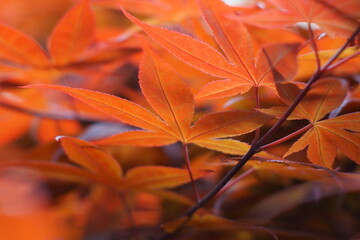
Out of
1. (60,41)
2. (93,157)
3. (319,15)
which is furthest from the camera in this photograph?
(60,41)

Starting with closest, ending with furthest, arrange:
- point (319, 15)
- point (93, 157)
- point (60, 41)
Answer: point (319, 15) < point (93, 157) < point (60, 41)

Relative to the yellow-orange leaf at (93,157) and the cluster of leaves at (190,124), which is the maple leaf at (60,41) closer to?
the cluster of leaves at (190,124)

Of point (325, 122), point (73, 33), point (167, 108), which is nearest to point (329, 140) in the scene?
point (325, 122)

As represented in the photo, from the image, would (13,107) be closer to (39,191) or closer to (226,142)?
(39,191)

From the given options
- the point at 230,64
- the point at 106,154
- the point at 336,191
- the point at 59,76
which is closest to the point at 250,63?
the point at 230,64

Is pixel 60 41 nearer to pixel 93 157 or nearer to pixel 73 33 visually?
pixel 73 33

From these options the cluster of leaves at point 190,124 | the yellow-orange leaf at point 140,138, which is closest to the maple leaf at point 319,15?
the cluster of leaves at point 190,124

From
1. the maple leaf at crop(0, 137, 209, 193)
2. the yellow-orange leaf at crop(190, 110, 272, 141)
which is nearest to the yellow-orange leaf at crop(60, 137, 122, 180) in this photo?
the maple leaf at crop(0, 137, 209, 193)
